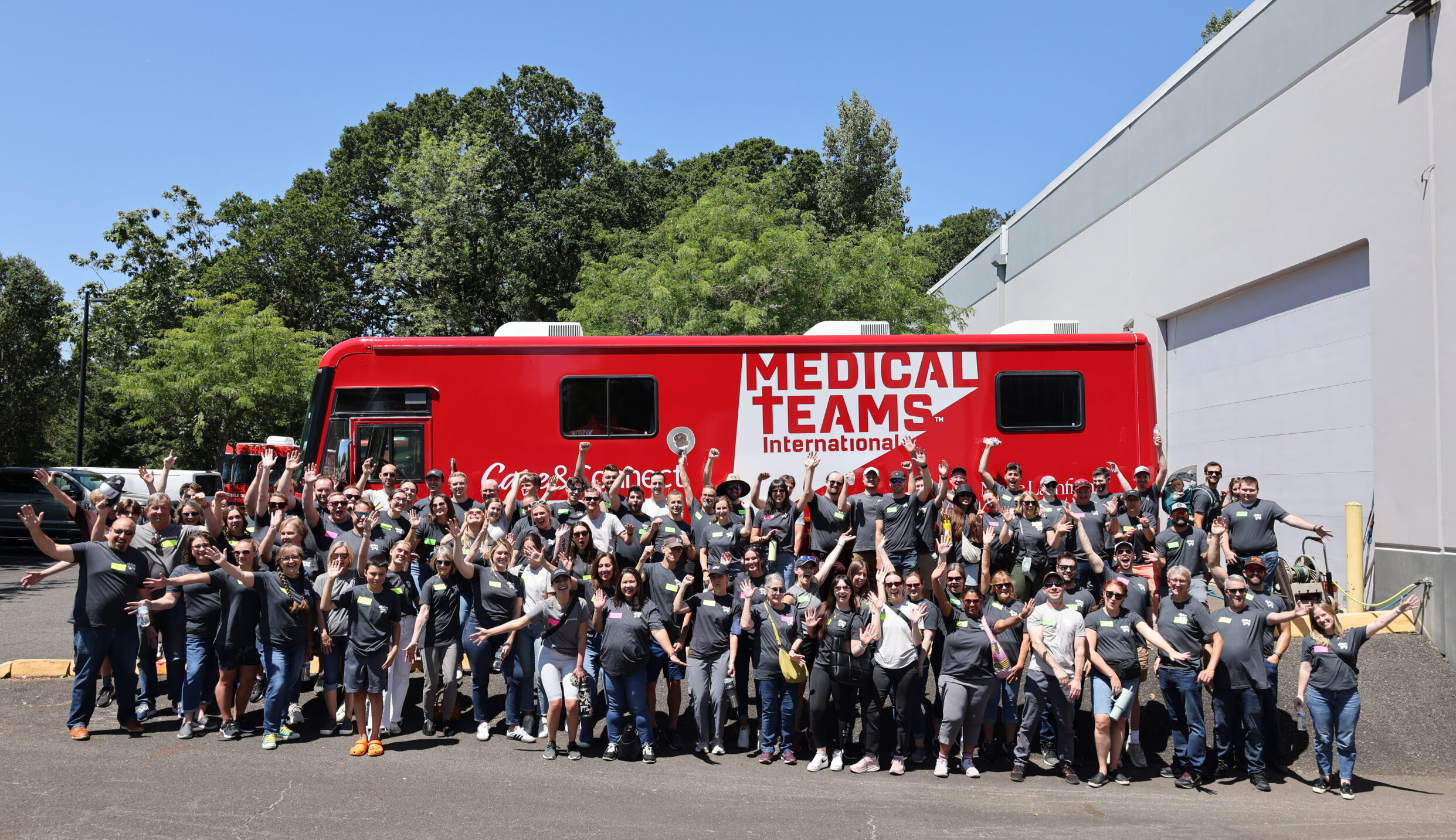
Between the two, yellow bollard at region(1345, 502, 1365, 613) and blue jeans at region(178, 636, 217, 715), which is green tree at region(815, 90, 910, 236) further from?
blue jeans at region(178, 636, 217, 715)

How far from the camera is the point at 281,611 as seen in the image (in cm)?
875

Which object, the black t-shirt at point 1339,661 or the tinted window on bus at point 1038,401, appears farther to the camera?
the tinted window on bus at point 1038,401

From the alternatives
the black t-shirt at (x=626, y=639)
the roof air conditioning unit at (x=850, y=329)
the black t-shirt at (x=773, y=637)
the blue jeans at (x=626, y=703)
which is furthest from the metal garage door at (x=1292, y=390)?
the blue jeans at (x=626, y=703)

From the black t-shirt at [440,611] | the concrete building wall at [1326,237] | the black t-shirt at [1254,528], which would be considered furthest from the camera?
the concrete building wall at [1326,237]

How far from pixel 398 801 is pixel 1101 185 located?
20399 mm

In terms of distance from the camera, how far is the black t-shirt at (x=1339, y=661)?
855cm

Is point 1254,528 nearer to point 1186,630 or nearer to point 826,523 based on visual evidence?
point 1186,630

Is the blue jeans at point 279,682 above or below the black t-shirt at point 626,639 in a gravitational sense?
below

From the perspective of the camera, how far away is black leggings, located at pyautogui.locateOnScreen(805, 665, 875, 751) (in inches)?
346

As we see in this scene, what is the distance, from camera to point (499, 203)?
3981 centimetres

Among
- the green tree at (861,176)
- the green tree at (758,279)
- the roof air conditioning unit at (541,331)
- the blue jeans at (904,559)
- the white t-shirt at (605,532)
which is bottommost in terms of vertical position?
the blue jeans at (904,559)

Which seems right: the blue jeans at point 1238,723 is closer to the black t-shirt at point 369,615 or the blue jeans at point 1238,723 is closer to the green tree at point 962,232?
the black t-shirt at point 369,615

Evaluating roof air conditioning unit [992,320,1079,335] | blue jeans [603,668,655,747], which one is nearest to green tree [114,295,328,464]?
roof air conditioning unit [992,320,1079,335]

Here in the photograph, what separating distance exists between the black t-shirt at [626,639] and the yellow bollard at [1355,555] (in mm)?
9585
